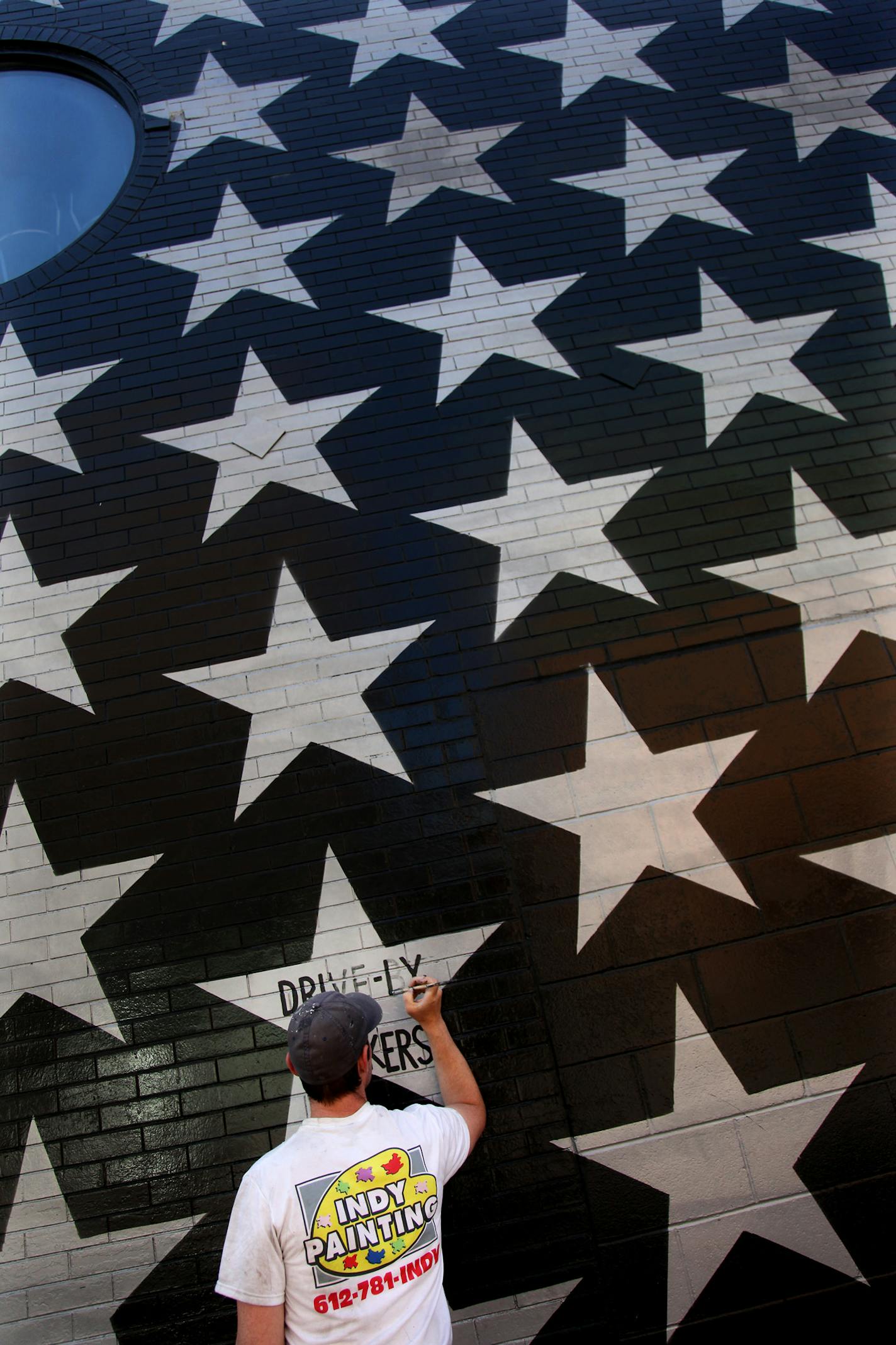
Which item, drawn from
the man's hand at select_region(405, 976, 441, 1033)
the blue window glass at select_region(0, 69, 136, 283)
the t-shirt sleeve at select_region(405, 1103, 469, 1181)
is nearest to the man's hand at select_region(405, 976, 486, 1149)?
the man's hand at select_region(405, 976, 441, 1033)

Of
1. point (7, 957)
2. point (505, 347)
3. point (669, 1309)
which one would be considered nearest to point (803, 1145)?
point (669, 1309)

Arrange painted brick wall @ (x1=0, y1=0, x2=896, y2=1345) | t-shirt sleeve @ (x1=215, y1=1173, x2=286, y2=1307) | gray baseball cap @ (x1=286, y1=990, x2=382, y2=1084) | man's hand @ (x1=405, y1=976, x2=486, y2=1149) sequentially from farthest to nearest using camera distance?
painted brick wall @ (x1=0, y1=0, x2=896, y2=1345) < man's hand @ (x1=405, y1=976, x2=486, y2=1149) < gray baseball cap @ (x1=286, y1=990, x2=382, y2=1084) < t-shirt sleeve @ (x1=215, y1=1173, x2=286, y2=1307)

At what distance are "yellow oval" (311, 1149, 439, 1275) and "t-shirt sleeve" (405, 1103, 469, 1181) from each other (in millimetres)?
144

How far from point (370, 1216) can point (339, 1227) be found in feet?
0.24

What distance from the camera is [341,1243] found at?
6.36ft

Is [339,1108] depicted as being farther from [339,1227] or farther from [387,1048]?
[387,1048]

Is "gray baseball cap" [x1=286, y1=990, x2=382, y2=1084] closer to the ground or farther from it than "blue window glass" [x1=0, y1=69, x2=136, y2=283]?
closer to the ground

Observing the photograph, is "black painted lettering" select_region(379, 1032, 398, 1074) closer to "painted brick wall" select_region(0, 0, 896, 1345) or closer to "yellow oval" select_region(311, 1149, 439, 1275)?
"painted brick wall" select_region(0, 0, 896, 1345)

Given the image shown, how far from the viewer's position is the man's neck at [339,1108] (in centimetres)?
210

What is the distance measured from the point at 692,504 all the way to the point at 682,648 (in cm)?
72

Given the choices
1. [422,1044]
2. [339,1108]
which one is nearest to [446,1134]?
[339,1108]

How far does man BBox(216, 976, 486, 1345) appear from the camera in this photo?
1.92 metres

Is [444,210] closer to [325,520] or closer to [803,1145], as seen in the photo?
[325,520]

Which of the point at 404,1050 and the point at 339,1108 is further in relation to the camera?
the point at 404,1050
